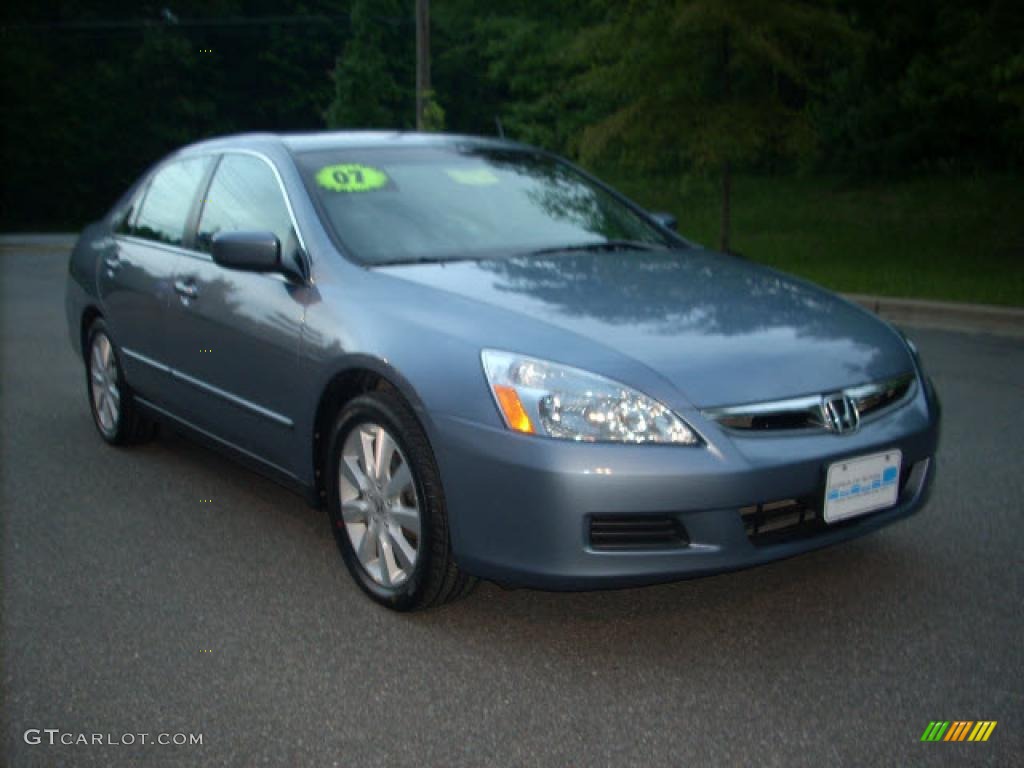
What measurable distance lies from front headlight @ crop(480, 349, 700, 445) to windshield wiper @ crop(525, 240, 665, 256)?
Result: 3.87 feet

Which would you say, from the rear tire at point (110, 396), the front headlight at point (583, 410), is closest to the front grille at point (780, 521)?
the front headlight at point (583, 410)

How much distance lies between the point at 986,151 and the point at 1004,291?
1581cm

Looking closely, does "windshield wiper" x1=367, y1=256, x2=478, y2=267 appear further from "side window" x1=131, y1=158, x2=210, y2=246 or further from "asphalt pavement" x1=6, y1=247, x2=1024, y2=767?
"side window" x1=131, y1=158, x2=210, y2=246

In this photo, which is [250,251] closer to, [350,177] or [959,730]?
[350,177]

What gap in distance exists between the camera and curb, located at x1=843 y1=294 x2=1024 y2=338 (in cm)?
1023

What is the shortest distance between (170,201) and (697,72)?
1128cm

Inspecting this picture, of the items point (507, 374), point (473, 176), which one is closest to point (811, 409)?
point (507, 374)

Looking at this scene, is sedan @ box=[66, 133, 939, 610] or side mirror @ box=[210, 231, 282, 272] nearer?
sedan @ box=[66, 133, 939, 610]

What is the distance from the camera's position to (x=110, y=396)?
602 centimetres

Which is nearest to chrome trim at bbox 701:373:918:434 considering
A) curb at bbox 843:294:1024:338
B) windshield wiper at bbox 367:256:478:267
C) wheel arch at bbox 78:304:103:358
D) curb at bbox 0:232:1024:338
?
windshield wiper at bbox 367:256:478:267

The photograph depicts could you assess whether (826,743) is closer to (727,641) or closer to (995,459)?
(727,641)

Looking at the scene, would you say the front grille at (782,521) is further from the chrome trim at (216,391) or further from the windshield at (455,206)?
the chrome trim at (216,391)

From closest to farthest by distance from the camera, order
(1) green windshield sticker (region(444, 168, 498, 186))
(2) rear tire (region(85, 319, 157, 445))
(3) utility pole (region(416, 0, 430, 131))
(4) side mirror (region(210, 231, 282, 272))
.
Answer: (4) side mirror (region(210, 231, 282, 272)) < (1) green windshield sticker (region(444, 168, 498, 186)) < (2) rear tire (region(85, 319, 157, 445)) < (3) utility pole (region(416, 0, 430, 131))

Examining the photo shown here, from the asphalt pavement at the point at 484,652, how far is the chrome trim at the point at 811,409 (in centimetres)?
63
